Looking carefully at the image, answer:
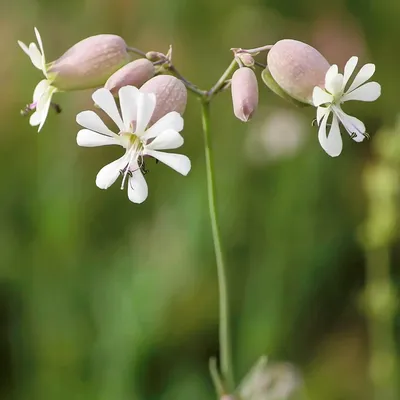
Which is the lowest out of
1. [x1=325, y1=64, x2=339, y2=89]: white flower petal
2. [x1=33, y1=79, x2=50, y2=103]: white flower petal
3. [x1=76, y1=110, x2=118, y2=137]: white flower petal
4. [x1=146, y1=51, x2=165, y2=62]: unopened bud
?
[x1=76, y1=110, x2=118, y2=137]: white flower petal

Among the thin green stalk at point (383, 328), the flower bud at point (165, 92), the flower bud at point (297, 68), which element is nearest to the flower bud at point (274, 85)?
the flower bud at point (297, 68)

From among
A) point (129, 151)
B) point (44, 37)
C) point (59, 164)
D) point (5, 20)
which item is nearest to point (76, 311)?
point (59, 164)

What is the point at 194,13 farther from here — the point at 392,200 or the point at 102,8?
the point at 392,200

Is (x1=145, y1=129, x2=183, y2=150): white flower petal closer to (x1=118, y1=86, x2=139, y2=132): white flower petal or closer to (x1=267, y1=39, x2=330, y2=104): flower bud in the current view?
(x1=118, y1=86, x2=139, y2=132): white flower petal

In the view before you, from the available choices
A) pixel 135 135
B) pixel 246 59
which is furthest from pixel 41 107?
pixel 246 59

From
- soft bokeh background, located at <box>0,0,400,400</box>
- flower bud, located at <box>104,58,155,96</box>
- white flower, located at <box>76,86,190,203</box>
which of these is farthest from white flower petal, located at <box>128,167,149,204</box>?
soft bokeh background, located at <box>0,0,400,400</box>

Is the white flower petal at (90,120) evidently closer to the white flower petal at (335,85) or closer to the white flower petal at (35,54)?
the white flower petal at (35,54)

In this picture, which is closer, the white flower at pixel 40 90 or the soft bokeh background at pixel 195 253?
the white flower at pixel 40 90
